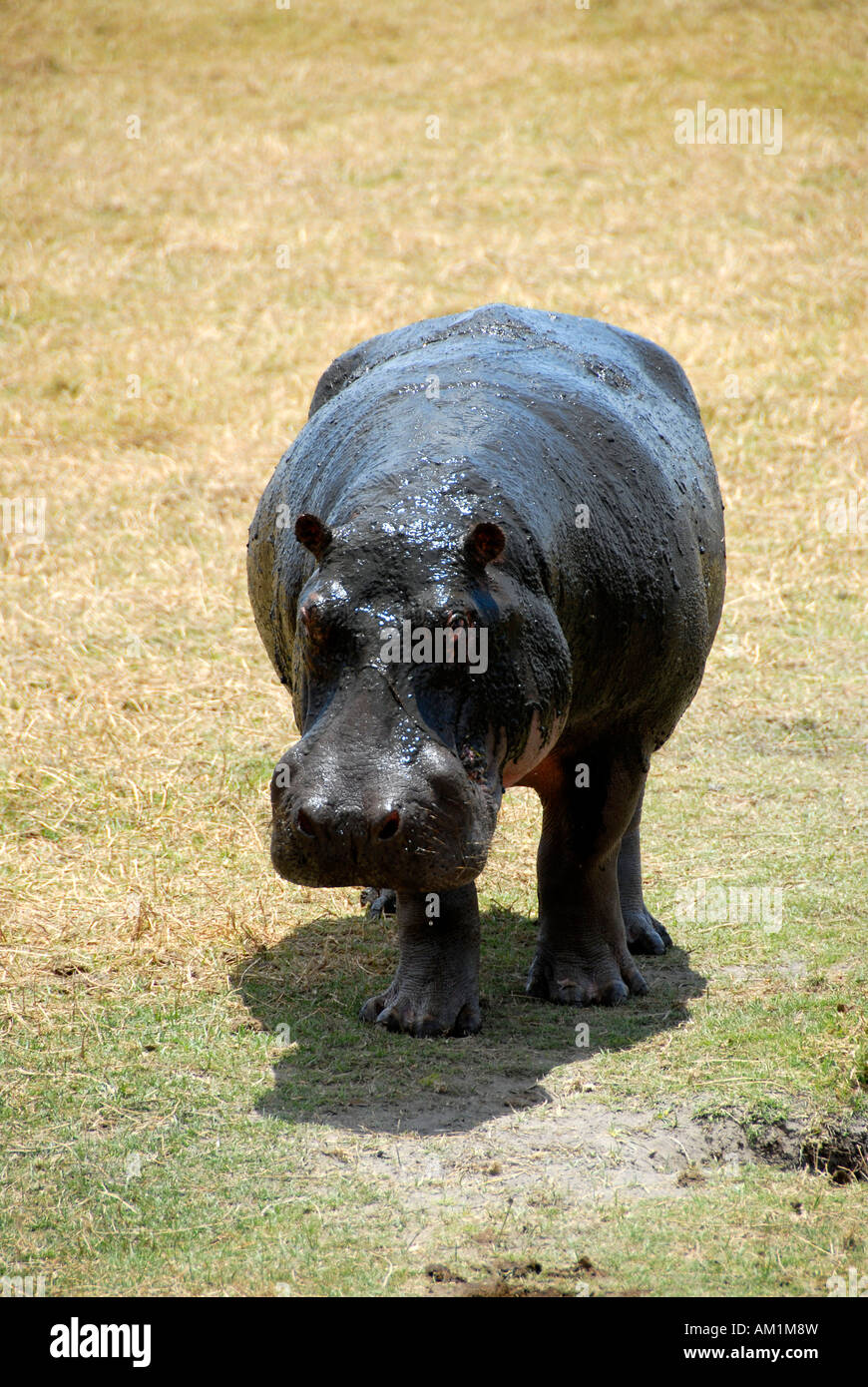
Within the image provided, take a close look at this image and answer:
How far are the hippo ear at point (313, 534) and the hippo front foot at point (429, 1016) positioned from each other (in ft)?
5.40

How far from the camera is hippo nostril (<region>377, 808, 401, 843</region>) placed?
4.08 meters

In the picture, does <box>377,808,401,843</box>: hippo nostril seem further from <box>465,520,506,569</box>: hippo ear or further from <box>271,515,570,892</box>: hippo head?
<box>465,520,506,569</box>: hippo ear

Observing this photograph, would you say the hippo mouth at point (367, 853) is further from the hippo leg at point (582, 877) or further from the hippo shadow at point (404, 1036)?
the hippo leg at point (582, 877)

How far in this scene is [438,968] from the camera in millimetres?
5172

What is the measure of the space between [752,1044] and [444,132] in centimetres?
1811

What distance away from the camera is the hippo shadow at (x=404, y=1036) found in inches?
184

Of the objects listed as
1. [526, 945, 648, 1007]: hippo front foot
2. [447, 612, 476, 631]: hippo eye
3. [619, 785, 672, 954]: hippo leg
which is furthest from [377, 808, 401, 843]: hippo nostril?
[619, 785, 672, 954]: hippo leg

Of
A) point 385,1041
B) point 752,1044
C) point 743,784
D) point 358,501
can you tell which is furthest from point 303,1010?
point 743,784

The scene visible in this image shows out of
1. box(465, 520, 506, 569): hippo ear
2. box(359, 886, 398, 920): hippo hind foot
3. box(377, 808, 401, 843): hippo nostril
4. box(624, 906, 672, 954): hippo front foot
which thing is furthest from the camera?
box(359, 886, 398, 920): hippo hind foot

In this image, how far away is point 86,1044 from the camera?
203 inches

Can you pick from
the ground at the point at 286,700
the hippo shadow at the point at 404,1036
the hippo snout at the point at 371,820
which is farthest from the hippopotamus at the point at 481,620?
the ground at the point at 286,700

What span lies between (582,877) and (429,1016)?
80 cm

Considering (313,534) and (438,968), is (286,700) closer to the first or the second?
(438,968)

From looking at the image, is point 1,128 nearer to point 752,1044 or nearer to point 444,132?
point 444,132
